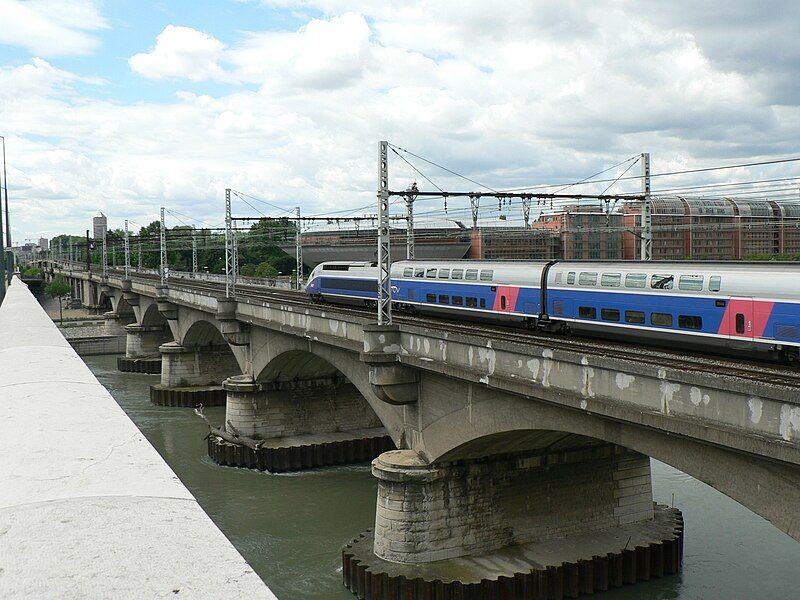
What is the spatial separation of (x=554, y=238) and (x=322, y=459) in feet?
122

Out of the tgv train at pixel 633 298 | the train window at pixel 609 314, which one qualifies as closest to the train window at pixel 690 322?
the tgv train at pixel 633 298

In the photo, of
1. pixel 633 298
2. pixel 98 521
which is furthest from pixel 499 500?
pixel 98 521

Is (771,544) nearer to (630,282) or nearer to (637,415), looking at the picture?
(630,282)

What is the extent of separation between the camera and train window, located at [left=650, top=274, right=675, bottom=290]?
74.7 feet

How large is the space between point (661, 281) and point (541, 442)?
6.94 meters

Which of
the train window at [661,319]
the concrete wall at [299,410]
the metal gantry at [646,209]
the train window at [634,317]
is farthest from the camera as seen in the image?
the concrete wall at [299,410]

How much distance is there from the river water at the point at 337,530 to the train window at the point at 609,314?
9.19 metres

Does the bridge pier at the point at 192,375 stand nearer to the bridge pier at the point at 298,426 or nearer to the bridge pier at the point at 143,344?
the bridge pier at the point at 298,426

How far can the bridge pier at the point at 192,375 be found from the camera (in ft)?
213

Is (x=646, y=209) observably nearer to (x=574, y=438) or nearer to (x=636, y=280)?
(x=636, y=280)

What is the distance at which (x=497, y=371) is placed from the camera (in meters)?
21.4

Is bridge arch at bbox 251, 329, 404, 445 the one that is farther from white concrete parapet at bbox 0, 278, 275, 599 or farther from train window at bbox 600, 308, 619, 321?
→ white concrete parapet at bbox 0, 278, 275, 599

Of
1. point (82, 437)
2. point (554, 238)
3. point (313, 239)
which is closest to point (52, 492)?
point (82, 437)

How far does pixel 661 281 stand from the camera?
23156 mm
